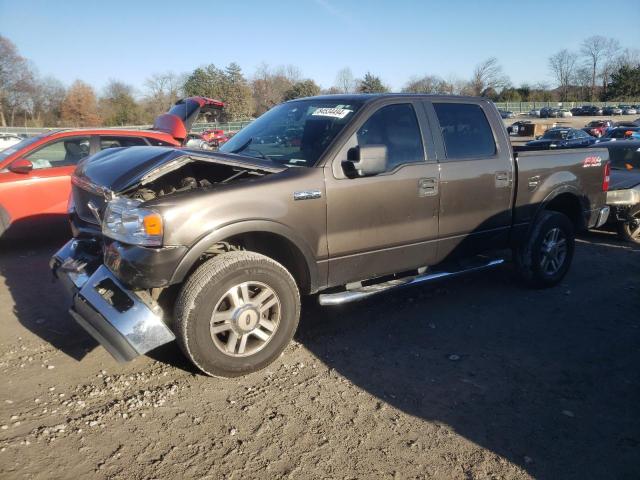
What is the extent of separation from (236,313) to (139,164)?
1239mm

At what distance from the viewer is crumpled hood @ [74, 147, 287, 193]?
3.27 m

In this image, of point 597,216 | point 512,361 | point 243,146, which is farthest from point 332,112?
point 597,216

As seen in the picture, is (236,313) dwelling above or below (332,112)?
below

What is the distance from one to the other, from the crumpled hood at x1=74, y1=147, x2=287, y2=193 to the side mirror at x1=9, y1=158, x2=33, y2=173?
3.03 meters

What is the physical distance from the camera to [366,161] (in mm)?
3613

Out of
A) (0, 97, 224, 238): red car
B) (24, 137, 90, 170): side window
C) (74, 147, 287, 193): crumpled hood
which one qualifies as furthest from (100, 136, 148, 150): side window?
(74, 147, 287, 193): crumpled hood

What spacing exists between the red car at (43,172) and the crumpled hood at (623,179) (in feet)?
23.2

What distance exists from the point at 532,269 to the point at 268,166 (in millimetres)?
3176

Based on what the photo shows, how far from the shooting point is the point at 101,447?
2.69 metres

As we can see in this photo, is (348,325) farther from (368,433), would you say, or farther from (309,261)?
(368,433)

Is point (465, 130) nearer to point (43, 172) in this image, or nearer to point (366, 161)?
point (366, 161)

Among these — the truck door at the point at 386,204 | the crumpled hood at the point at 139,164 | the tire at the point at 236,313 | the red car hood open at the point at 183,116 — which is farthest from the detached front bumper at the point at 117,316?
the red car hood open at the point at 183,116

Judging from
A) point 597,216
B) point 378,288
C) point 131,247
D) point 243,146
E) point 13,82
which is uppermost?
point 13,82

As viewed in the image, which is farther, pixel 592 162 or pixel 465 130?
pixel 592 162
